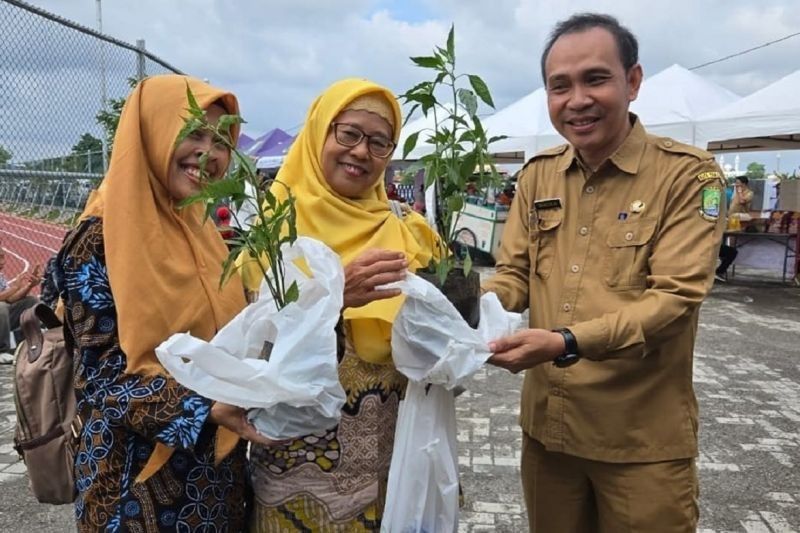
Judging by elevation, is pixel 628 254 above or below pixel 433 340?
above

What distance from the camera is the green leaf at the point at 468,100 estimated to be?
1.44 metres

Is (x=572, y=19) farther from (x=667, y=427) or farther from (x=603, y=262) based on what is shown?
(x=667, y=427)

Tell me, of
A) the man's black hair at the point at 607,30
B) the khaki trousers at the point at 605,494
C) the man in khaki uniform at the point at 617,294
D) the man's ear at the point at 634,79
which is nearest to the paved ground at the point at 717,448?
the khaki trousers at the point at 605,494

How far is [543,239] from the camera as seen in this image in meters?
1.94

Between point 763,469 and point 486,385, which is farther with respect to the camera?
point 486,385

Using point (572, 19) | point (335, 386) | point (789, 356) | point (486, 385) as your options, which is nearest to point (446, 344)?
point (335, 386)

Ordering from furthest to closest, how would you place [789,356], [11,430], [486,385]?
[789,356] → [486,385] → [11,430]

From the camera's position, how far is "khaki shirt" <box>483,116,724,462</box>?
1642mm

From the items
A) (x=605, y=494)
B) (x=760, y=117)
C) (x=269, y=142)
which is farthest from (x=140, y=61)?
(x=269, y=142)

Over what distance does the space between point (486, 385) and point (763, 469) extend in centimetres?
201

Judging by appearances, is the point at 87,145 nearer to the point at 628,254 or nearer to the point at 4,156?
the point at 4,156

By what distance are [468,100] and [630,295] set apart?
70cm

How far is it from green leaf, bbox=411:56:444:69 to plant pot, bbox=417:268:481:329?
46 cm

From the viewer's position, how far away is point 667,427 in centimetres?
175
